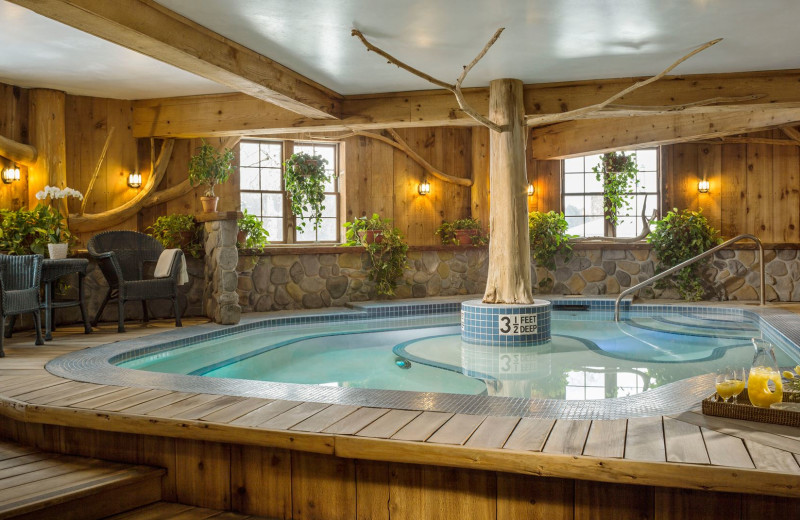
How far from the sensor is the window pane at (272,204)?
8.67 meters

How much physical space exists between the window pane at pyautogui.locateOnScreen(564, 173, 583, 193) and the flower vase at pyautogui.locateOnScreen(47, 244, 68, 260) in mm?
6991

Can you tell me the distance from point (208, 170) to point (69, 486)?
5.09 metres

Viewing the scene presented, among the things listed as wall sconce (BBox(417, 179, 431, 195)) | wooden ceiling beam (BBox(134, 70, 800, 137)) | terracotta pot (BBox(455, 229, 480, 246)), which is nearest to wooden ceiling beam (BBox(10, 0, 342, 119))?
wooden ceiling beam (BBox(134, 70, 800, 137))

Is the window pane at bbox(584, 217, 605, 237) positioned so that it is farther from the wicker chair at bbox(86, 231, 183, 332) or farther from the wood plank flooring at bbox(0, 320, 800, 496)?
the wood plank flooring at bbox(0, 320, 800, 496)

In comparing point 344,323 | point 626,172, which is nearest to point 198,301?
point 344,323

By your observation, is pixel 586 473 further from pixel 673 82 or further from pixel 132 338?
pixel 673 82

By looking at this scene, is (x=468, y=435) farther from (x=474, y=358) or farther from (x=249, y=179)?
(x=249, y=179)

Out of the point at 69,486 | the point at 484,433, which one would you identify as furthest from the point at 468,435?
the point at 69,486

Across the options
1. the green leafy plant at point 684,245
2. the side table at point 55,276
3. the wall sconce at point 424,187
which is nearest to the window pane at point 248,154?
the wall sconce at point 424,187

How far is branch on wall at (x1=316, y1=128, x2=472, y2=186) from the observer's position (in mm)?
8958

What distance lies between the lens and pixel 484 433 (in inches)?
94.3

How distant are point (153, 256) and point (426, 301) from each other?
10.3ft

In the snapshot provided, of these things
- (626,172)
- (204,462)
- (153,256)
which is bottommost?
(204,462)

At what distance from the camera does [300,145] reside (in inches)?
351
